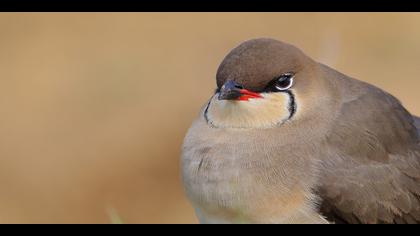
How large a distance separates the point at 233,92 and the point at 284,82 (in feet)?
1.29

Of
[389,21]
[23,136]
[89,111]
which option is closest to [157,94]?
[89,111]

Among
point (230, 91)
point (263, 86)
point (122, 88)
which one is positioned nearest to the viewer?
point (230, 91)

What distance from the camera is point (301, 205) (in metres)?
5.05

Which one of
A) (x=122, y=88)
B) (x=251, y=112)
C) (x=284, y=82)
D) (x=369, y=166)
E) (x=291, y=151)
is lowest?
(x=122, y=88)

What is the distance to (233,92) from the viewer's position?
5012mm

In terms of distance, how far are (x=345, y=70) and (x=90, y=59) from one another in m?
3.00

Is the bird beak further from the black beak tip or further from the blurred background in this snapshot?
the blurred background

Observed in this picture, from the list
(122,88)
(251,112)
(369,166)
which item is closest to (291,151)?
(251,112)

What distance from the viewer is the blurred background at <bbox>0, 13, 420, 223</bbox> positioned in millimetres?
9961

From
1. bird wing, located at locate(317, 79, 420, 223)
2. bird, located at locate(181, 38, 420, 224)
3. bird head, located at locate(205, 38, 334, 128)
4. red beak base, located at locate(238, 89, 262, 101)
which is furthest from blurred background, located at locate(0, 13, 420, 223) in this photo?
red beak base, located at locate(238, 89, 262, 101)

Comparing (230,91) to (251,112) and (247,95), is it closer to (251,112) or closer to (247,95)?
(247,95)

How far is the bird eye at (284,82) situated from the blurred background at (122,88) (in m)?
4.54

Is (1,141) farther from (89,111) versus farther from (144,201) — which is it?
(144,201)
